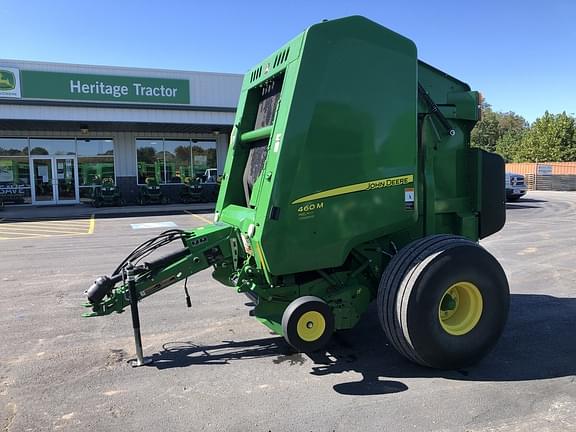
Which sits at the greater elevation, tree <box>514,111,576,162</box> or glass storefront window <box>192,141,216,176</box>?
tree <box>514,111,576,162</box>

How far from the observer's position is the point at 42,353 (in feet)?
14.7

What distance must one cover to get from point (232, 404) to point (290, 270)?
1.09 m

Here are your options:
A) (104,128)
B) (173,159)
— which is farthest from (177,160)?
(104,128)

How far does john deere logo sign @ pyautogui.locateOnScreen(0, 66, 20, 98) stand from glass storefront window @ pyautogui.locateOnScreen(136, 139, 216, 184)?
19.4ft

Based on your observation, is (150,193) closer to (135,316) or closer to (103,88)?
(103,88)

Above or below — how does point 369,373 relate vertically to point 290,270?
below

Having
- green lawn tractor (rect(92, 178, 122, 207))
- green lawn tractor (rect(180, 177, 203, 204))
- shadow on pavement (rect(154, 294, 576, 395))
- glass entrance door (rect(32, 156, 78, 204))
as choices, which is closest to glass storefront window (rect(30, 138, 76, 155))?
glass entrance door (rect(32, 156, 78, 204))

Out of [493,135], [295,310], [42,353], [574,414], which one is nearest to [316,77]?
[295,310]

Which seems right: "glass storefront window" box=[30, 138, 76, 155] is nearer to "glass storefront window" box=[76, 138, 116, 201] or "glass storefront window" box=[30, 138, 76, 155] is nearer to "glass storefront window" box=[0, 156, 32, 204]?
"glass storefront window" box=[76, 138, 116, 201]

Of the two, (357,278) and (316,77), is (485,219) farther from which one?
(316,77)

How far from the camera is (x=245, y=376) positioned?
3.94 metres

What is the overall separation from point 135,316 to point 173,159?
69.6 feet

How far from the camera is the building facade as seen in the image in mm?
19422

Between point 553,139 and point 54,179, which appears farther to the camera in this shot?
point 553,139
